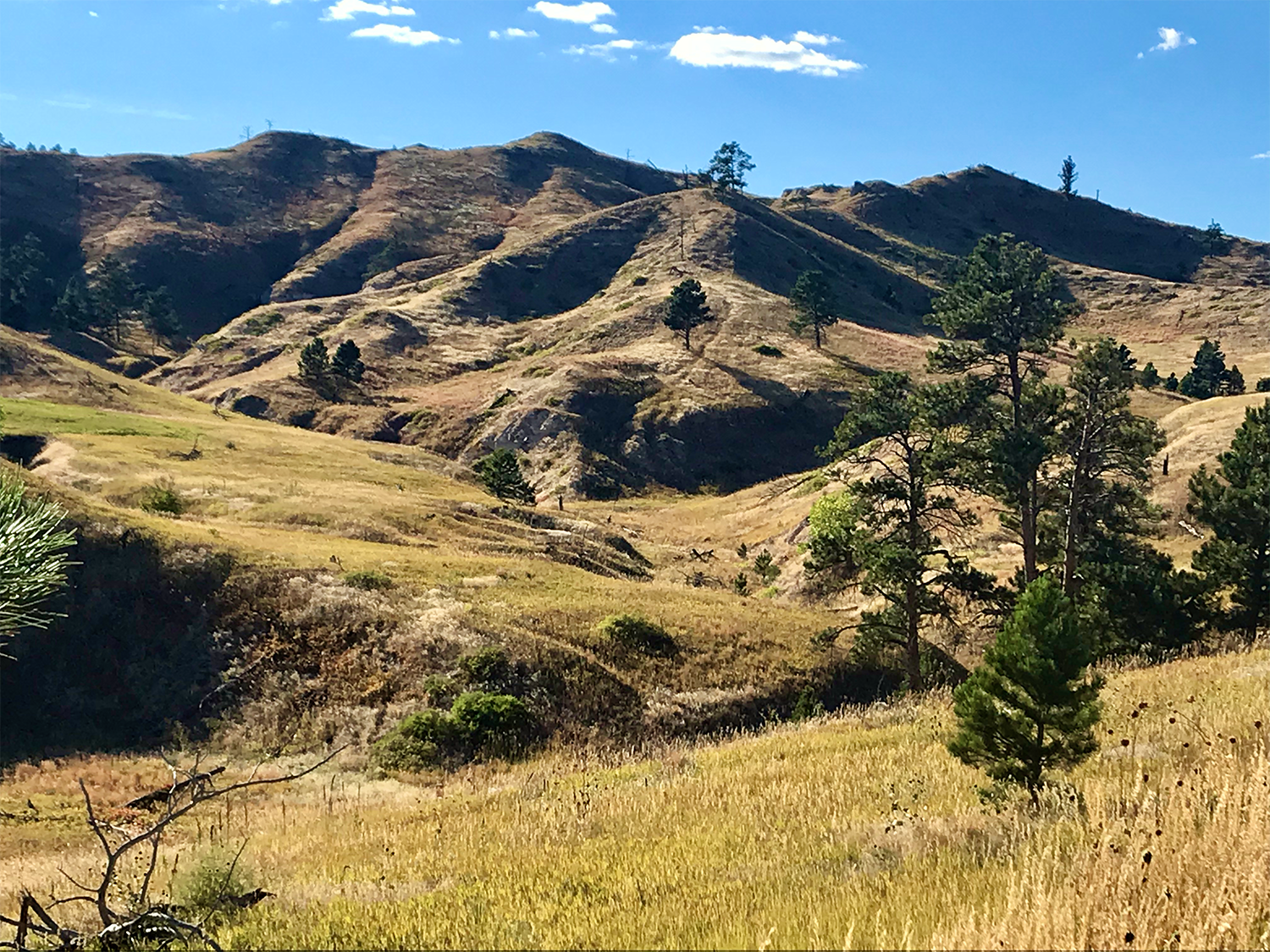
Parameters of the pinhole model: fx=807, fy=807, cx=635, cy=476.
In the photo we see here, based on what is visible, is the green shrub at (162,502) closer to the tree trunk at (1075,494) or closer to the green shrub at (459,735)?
the green shrub at (459,735)

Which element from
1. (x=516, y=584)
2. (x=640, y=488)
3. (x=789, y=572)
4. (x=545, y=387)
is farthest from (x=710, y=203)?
(x=516, y=584)

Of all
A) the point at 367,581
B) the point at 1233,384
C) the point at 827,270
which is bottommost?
the point at 367,581

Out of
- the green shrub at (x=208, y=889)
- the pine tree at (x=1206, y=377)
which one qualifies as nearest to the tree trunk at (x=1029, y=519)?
the green shrub at (x=208, y=889)

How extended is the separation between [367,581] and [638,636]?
10.8 metres

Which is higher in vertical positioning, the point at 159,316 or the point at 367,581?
the point at 159,316

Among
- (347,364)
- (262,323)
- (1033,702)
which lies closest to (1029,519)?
(1033,702)

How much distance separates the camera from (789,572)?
56781mm

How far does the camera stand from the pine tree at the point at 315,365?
4284 inches

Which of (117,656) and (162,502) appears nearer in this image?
(117,656)

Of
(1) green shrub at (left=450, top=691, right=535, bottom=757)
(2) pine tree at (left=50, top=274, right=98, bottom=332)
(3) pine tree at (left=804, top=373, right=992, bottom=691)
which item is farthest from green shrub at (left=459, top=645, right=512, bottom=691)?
(2) pine tree at (left=50, top=274, right=98, bottom=332)

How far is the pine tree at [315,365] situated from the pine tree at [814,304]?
226 ft

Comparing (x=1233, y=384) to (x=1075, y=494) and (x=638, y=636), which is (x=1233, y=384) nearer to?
(x=1075, y=494)

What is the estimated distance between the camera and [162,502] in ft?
142

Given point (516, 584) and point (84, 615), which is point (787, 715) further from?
point (84, 615)
